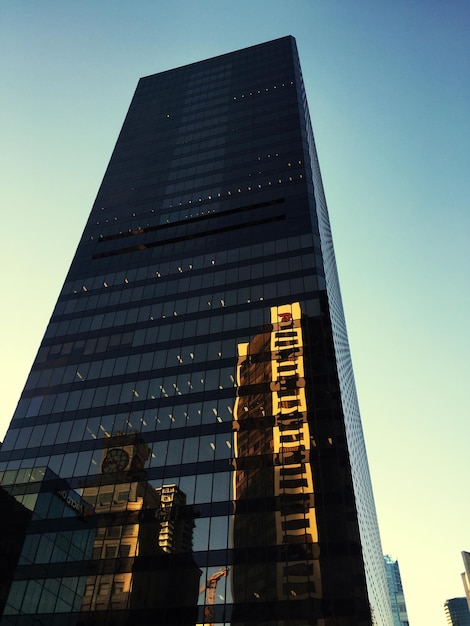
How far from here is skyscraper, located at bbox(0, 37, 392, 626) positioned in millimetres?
43625

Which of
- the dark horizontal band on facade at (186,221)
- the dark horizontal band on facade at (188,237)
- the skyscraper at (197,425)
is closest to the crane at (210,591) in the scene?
the skyscraper at (197,425)

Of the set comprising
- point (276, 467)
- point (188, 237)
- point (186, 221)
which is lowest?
point (276, 467)

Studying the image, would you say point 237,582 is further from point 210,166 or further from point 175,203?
point 210,166

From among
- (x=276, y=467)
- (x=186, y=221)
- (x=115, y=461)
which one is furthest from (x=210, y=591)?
(x=186, y=221)

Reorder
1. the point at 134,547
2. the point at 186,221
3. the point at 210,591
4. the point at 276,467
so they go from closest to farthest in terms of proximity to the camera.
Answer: the point at 210,591 → the point at 134,547 → the point at 276,467 → the point at 186,221

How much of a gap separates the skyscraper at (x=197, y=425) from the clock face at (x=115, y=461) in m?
0.28

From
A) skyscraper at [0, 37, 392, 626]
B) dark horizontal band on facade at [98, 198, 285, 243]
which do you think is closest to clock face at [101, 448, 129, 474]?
Result: skyscraper at [0, 37, 392, 626]

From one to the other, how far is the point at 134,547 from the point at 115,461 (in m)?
9.28

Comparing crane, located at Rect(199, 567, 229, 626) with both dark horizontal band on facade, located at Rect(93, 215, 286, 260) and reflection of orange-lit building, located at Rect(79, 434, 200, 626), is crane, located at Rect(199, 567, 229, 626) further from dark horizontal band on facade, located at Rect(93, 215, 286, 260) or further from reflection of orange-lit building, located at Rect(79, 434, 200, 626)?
dark horizontal band on facade, located at Rect(93, 215, 286, 260)

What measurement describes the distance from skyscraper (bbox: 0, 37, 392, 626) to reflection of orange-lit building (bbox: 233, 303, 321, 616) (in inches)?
6.0

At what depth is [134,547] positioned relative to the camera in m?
47.5

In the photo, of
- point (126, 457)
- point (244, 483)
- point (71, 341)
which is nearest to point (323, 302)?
point (244, 483)

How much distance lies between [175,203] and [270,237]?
2213cm

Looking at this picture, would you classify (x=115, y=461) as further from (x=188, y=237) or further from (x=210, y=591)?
(x=188, y=237)
